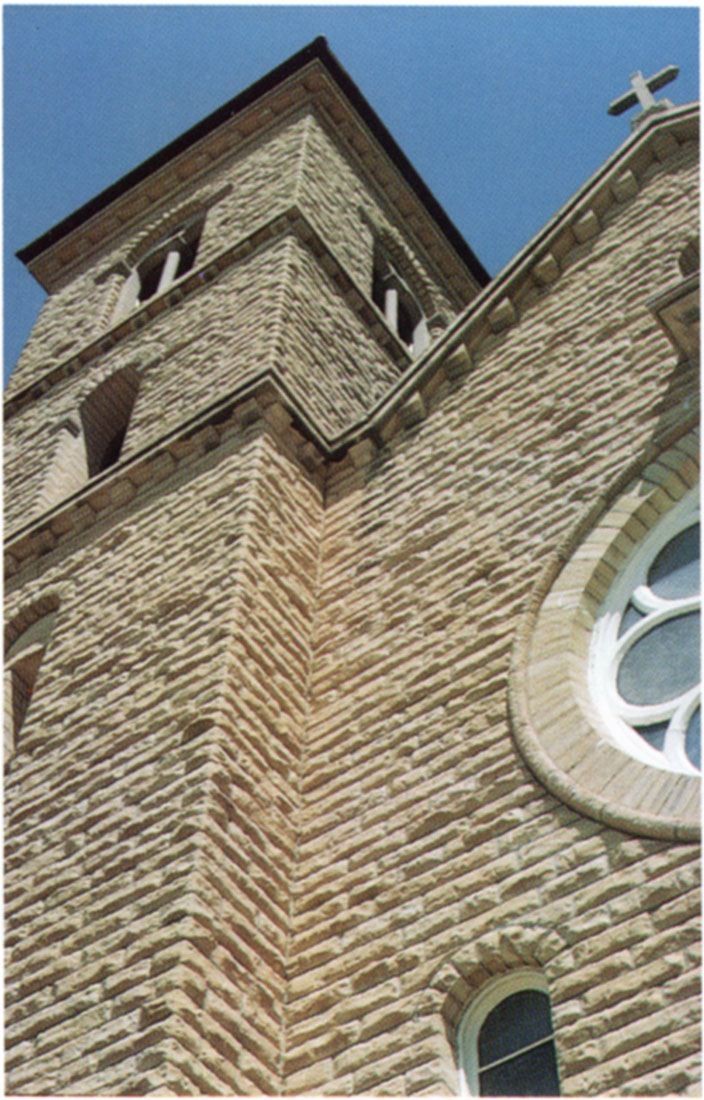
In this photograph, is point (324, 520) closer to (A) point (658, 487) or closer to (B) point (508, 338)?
(B) point (508, 338)

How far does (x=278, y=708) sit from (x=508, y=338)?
3.43m

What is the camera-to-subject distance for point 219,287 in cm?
1419

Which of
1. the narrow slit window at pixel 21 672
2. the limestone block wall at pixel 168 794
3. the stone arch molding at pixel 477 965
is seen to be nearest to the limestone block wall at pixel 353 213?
the limestone block wall at pixel 168 794

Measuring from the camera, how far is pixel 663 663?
22.2 ft

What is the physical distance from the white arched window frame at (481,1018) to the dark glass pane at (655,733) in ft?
3.81

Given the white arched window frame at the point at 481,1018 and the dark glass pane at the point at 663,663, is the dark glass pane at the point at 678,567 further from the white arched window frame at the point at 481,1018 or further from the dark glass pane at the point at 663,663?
the white arched window frame at the point at 481,1018

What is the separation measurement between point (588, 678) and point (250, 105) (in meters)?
13.6

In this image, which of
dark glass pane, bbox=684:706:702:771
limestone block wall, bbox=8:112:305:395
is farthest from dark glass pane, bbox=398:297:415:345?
dark glass pane, bbox=684:706:702:771

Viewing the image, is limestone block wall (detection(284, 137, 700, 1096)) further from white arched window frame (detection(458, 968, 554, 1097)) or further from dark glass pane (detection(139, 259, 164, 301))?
dark glass pane (detection(139, 259, 164, 301))

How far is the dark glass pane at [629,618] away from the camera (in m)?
7.12

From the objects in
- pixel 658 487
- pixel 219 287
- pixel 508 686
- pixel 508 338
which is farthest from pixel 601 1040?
pixel 219 287

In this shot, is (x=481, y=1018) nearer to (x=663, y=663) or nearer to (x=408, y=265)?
(x=663, y=663)

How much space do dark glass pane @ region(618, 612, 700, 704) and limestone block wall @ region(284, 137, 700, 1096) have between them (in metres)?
0.63

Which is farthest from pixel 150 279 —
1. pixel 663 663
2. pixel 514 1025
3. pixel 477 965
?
pixel 514 1025
